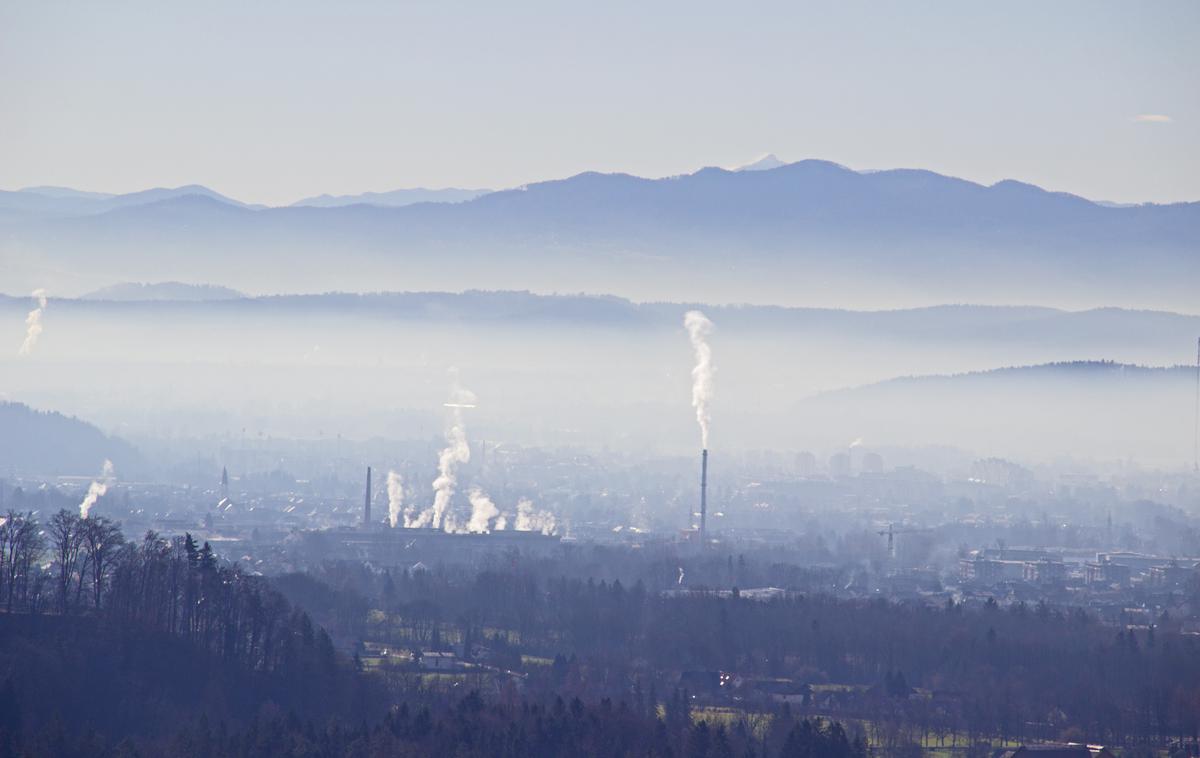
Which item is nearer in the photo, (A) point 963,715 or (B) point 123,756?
(B) point 123,756

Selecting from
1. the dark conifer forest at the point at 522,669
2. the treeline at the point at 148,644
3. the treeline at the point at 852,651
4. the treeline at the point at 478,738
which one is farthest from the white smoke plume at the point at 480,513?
the treeline at the point at 478,738

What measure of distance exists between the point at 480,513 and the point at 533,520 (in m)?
3.26

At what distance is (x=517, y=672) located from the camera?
48250 mm

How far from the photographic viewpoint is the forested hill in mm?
123688

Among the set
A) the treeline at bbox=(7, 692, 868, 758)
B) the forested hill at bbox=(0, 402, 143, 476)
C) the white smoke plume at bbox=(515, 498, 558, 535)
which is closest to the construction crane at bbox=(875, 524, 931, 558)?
the white smoke plume at bbox=(515, 498, 558, 535)

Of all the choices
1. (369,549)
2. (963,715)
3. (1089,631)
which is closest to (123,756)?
(963,715)

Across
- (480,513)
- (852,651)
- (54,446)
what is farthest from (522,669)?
(54,446)

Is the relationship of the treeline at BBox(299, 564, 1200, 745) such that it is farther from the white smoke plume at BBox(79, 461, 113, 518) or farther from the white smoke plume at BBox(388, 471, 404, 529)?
the white smoke plume at BBox(388, 471, 404, 529)

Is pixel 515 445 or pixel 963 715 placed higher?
pixel 515 445

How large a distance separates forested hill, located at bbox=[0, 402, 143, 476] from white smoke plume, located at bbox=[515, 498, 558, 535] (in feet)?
84.9

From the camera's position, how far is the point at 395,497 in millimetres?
105500

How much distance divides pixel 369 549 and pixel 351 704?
41.3m

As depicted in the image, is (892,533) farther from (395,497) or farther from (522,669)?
(522,669)

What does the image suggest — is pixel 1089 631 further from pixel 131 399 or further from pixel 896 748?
pixel 131 399
